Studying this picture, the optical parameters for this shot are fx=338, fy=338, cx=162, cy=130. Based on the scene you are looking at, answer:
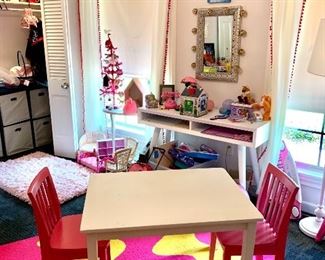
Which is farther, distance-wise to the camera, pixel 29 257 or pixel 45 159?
pixel 45 159

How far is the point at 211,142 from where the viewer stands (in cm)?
323

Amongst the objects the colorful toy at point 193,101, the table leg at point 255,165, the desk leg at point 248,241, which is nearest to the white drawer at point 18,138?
the colorful toy at point 193,101

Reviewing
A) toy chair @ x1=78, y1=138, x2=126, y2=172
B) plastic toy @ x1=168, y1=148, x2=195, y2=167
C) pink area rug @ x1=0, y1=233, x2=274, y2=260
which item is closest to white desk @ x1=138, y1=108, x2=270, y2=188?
plastic toy @ x1=168, y1=148, x2=195, y2=167

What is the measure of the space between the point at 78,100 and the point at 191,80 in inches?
58.7

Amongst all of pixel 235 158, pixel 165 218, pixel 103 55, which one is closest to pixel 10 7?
pixel 103 55

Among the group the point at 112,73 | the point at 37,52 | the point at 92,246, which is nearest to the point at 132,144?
the point at 112,73

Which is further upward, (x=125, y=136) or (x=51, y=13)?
(x=51, y=13)

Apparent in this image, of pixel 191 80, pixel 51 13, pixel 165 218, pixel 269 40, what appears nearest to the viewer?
pixel 165 218

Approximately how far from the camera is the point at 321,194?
2473mm

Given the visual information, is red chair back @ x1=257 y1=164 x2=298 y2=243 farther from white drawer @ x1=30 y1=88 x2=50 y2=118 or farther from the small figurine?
white drawer @ x1=30 y1=88 x2=50 y2=118

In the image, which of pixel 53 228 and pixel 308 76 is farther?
pixel 308 76

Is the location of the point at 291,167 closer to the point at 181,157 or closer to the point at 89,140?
the point at 181,157

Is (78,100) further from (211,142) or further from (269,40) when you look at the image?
(269,40)

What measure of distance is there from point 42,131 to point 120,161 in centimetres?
166
